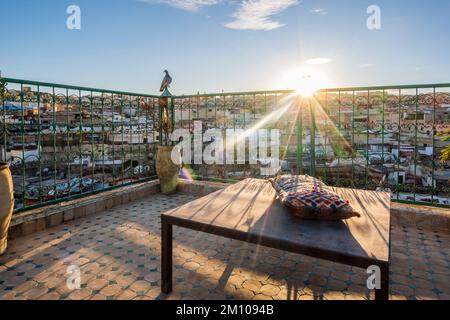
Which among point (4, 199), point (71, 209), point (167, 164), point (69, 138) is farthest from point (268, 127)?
point (4, 199)

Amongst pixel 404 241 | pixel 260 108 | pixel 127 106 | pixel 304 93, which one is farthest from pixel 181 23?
pixel 404 241

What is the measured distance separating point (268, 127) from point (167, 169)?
1882 mm

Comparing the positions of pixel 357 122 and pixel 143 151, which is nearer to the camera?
pixel 357 122

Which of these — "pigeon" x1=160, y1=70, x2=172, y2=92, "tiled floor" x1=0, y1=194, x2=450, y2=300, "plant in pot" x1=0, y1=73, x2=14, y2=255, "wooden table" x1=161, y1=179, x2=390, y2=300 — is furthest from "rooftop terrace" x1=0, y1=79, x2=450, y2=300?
"wooden table" x1=161, y1=179, x2=390, y2=300

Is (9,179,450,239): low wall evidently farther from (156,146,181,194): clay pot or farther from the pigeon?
the pigeon

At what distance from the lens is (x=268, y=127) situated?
14.2 feet

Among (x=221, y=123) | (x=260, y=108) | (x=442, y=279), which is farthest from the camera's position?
(x=221, y=123)

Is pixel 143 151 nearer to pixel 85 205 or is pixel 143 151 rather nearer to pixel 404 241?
Answer: pixel 85 205

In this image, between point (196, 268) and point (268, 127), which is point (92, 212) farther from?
point (268, 127)

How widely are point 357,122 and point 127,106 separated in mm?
3452

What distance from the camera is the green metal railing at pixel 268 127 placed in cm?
311

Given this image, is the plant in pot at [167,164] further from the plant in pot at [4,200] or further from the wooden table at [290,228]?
the wooden table at [290,228]

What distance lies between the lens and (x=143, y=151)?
502 centimetres

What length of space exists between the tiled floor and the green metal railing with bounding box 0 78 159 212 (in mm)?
710
